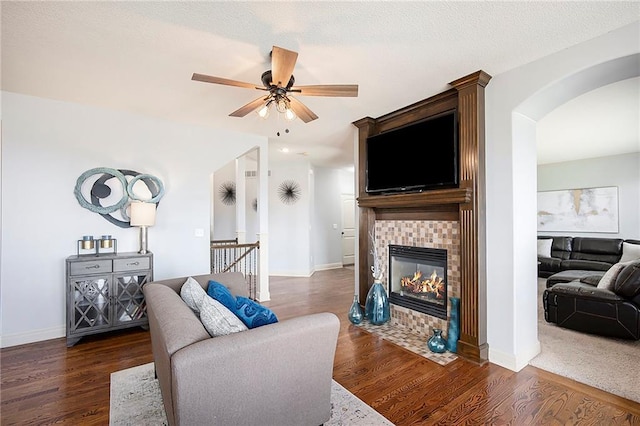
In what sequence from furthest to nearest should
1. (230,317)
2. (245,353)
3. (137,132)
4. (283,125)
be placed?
(283,125) < (137,132) < (230,317) < (245,353)

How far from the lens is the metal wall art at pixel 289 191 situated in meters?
7.11

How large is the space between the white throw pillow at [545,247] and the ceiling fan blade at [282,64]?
6.65m

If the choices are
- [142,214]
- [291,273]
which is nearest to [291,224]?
[291,273]

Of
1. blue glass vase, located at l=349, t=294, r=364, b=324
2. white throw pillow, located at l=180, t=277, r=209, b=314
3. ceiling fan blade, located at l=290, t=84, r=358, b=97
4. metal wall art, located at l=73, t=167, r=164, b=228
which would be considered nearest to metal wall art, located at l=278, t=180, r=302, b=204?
metal wall art, located at l=73, t=167, r=164, b=228

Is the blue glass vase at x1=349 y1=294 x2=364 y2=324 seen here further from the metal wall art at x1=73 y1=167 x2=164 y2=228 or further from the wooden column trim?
the metal wall art at x1=73 y1=167 x2=164 y2=228

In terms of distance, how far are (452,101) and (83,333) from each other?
4.49 metres

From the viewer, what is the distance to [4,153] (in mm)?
3127

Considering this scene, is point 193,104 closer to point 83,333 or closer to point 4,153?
point 4,153

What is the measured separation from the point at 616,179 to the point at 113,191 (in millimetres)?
8681

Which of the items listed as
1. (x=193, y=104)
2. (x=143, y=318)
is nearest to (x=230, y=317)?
(x=143, y=318)

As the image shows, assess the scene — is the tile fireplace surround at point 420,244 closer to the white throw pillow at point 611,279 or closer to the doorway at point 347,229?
the white throw pillow at point 611,279

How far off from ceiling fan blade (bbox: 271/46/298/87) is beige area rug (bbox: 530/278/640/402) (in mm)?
3153

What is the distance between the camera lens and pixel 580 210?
647 cm

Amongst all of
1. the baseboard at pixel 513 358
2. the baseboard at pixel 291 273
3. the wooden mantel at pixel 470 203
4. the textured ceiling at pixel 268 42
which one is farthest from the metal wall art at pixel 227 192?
the baseboard at pixel 513 358
